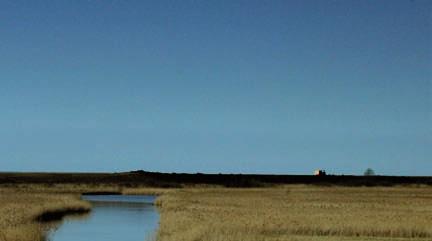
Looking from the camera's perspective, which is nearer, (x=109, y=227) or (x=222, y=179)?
(x=109, y=227)

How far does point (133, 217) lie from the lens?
4994cm

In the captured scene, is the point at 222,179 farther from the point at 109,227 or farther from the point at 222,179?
the point at 109,227

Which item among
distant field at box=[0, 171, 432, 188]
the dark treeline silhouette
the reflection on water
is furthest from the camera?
distant field at box=[0, 171, 432, 188]

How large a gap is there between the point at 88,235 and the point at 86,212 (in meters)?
16.9

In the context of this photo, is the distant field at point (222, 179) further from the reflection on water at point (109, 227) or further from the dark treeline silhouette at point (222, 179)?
the reflection on water at point (109, 227)

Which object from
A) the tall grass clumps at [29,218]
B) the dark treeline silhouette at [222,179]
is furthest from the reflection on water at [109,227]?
the dark treeline silhouette at [222,179]

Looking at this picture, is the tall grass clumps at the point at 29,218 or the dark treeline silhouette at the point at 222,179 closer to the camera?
the tall grass clumps at the point at 29,218

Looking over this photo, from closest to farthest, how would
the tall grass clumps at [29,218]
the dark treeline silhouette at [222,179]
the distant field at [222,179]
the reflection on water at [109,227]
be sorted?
the tall grass clumps at [29,218]
the reflection on water at [109,227]
the dark treeline silhouette at [222,179]
the distant field at [222,179]

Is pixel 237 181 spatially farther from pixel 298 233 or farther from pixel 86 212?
pixel 298 233

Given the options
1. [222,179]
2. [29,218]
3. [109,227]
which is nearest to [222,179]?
[222,179]

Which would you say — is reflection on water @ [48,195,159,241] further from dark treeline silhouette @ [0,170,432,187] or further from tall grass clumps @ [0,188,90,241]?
dark treeline silhouette @ [0,170,432,187]

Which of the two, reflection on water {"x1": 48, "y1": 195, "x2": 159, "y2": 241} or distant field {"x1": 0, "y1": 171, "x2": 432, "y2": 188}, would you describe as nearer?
reflection on water {"x1": 48, "y1": 195, "x2": 159, "y2": 241}

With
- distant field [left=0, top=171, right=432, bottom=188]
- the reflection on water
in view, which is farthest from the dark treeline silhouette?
the reflection on water

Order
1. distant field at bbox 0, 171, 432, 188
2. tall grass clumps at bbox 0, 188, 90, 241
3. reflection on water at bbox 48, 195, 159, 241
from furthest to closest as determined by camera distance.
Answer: distant field at bbox 0, 171, 432, 188 < reflection on water at bbox 48, 195, 159, 241 < tall grass clumps at bbox 0, 188, 90, 241
